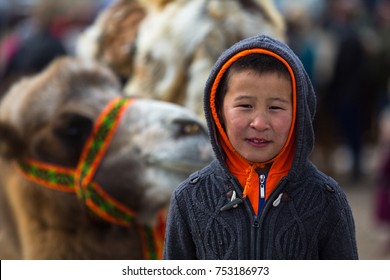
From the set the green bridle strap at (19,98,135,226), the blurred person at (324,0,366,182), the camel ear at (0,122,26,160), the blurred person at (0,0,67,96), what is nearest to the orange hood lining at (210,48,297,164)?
the green bridle strap at (19,98,135,226)

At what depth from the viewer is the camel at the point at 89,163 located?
341 cm

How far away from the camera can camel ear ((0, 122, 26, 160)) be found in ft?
11.7

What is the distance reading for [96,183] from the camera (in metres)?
3.45

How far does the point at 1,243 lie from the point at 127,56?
1.16m

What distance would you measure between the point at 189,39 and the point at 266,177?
1.78 metres

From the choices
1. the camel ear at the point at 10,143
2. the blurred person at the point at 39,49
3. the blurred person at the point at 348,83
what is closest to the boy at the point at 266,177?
the camel ear at the point at 10,143

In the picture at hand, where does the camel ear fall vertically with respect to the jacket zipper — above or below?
above

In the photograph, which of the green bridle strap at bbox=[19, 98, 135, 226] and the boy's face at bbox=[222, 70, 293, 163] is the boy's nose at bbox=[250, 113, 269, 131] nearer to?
the boy's face at bbox=[222, 70, 293, 163]

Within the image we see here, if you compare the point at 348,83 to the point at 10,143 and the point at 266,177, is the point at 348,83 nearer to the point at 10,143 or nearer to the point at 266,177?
the point at 10,143

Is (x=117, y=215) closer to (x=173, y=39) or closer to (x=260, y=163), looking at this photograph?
(x=173, y=39)

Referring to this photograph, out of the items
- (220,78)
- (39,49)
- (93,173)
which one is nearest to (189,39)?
(93,173)

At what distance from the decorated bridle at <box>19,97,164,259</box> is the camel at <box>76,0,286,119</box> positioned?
52 cm

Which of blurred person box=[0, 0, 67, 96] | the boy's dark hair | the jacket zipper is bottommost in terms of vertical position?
the jacket zipper
